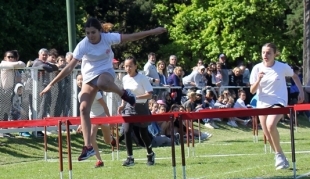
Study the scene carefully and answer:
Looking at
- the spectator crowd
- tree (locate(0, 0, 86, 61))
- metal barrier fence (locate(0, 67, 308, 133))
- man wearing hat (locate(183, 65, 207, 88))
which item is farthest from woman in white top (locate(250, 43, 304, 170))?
tree (locate(0, 0, 86, 61))

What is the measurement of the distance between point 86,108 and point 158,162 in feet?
12.1

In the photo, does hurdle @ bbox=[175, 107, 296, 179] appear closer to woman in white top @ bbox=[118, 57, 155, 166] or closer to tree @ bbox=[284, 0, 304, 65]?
woman in white top @ bbox=[118, 57, 155, 166]

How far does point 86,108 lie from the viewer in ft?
43.4

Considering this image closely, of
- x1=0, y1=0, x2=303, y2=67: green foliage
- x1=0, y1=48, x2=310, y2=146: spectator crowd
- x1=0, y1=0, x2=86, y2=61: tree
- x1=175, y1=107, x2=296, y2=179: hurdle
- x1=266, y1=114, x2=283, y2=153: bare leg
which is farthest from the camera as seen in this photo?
x1=0, y1=0, x2=303, y2=67: green foliage

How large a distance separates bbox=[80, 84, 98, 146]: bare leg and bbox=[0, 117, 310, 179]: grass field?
40.7 inches

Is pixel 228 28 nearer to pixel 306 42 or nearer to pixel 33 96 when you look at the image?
pixel 306 42

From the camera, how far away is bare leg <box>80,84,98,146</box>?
13.2 metres

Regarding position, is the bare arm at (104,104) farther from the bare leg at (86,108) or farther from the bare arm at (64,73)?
the bare arm at (64,73)

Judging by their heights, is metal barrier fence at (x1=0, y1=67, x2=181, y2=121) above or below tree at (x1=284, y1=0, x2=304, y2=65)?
below

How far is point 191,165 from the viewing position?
15.8 meters

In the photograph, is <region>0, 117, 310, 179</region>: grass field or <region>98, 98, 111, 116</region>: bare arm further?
<region>98, 98, 111, 116</region>: bare arm

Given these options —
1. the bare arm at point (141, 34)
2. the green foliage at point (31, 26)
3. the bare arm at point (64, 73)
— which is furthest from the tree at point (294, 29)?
the bare arm at point (64, 73)

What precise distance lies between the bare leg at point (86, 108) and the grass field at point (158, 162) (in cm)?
104

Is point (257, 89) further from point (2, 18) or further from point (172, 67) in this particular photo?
point (2, 18)
